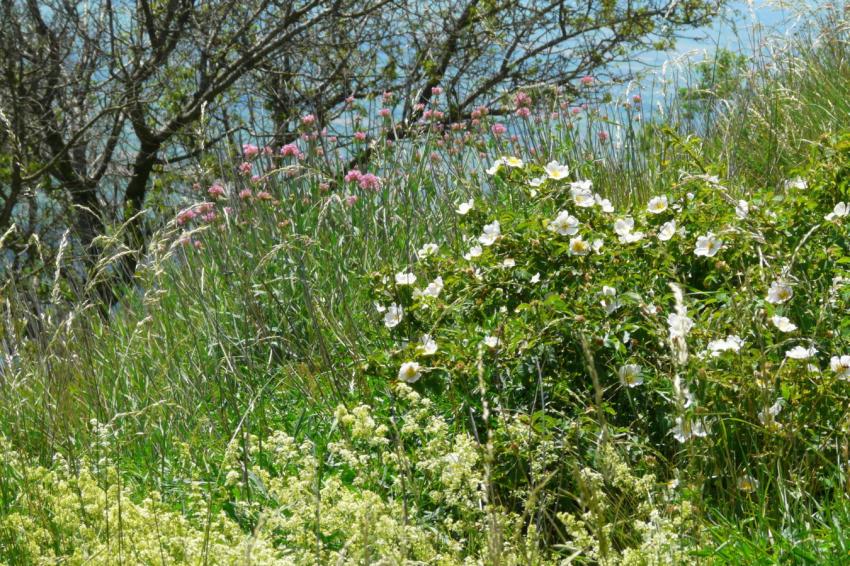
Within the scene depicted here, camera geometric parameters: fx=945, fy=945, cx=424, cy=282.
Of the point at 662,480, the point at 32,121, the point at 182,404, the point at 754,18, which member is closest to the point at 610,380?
the point at 662,480

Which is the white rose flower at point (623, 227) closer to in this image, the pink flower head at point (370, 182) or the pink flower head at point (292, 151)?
the pink flower head at point (370, 182)

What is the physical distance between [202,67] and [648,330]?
18.1ft

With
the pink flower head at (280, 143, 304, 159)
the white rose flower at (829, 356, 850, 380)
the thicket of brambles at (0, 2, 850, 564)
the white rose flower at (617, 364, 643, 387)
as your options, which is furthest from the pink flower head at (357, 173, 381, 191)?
the white rose flower at (829, 356, 850, 380)

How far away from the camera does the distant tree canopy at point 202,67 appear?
256 inches

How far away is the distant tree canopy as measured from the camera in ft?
21.4

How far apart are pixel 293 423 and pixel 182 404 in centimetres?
45

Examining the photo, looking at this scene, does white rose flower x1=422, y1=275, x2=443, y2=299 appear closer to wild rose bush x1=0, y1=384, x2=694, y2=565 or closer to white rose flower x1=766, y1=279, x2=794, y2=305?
wild rose bush x1=0, y1=384, x2=694, y2=565

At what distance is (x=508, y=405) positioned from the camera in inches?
106

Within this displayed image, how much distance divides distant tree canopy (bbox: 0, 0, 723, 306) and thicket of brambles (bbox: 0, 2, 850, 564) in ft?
8.97

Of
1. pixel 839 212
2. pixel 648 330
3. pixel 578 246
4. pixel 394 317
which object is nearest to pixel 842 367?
pixel 648 330

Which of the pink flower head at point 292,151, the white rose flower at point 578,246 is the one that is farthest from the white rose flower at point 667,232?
the pink flower head at point 292,151

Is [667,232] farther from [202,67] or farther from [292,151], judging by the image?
[202,67]

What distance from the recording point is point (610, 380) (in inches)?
106

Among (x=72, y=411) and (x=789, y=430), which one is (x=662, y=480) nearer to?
(x=789, y=430)
